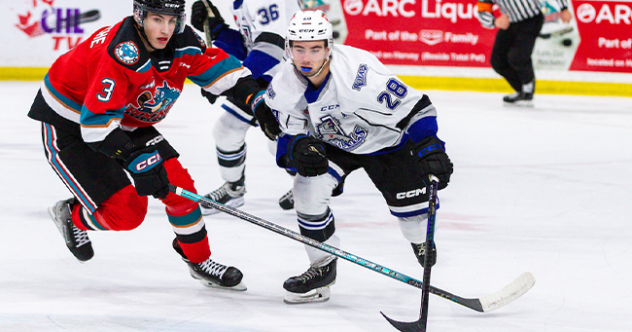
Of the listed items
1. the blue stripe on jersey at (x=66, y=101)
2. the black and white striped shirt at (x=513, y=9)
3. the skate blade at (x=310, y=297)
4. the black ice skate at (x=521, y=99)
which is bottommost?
the black ice skate at (x=521, y=99)

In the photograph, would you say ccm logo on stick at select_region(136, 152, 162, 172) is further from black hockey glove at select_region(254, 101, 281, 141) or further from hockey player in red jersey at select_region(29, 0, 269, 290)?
black hockey glove at select_region(254, 101, 281, 141)

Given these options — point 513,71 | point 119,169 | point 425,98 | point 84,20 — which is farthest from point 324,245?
point 84,20

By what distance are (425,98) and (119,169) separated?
107cm

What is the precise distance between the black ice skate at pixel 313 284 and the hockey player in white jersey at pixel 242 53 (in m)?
1.15

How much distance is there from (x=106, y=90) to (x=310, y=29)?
2.13 feet

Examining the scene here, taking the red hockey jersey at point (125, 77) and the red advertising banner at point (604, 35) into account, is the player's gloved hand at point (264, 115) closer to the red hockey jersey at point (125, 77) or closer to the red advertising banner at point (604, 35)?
the red hockey jersey at point (125, 77)

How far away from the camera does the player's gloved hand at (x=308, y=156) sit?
2408 millimetres

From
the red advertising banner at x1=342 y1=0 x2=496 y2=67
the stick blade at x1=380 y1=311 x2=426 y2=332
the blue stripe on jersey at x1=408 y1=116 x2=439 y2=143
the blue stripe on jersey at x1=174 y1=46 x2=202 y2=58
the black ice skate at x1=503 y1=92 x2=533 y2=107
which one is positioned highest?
the blue stripe on jersey at x1=174 y1=46 x2=202 y2=58

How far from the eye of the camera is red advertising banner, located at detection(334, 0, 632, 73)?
26.7 ft

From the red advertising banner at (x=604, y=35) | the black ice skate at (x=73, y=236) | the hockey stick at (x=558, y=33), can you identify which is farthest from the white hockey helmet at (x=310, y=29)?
the red advertising banner at (x=604, y=35)

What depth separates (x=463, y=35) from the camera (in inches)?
325

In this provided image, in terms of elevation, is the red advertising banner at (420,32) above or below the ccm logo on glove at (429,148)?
below

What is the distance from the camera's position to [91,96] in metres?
2.35

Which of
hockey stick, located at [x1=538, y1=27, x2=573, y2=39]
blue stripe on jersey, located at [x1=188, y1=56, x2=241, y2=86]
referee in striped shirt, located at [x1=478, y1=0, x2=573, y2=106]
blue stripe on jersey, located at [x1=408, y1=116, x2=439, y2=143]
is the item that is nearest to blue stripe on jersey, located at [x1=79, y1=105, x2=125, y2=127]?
blue stripe on jersey, located at [x1=188, y1=56, x2=241, y2=86]
